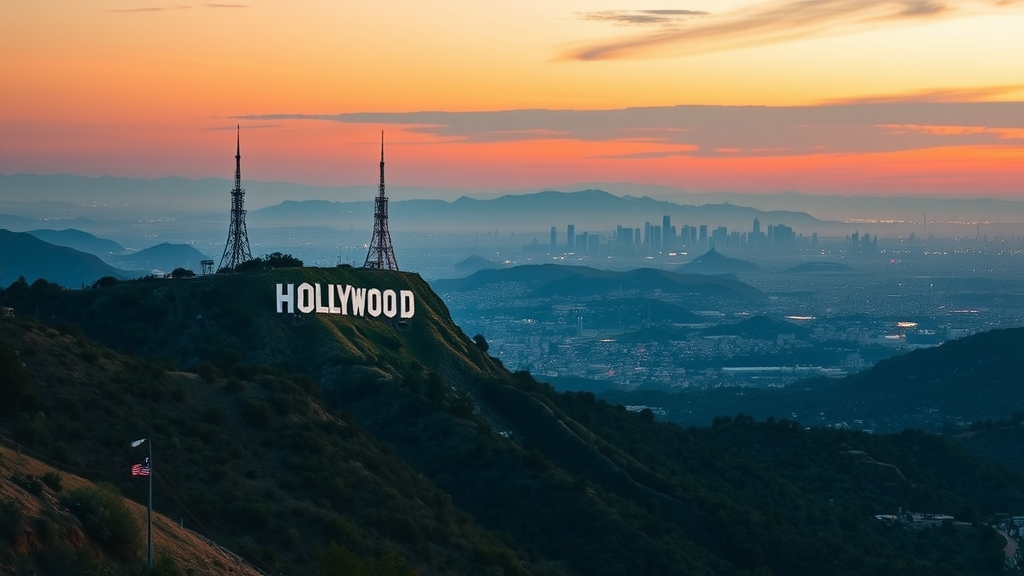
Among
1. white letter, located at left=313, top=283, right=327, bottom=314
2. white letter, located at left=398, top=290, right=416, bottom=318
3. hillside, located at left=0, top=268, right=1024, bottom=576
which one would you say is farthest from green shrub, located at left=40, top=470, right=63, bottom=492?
white letter, located at left=398, top=290, right=416, bottom=318

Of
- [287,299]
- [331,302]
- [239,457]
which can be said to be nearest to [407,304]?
[331,302]

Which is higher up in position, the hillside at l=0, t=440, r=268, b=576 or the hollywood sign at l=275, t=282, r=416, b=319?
the hollywood sign at l=275, t=282, r=416, b=319

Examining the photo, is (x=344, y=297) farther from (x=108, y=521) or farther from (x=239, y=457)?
(x=108, y=521)

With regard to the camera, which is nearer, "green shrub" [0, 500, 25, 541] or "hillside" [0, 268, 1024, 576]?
"green shrub" [0, 500, 25, 541]

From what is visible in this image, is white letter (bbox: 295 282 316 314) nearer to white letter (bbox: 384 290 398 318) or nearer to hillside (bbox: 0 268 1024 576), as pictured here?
hillside (bbox: 0 268 1024 576)

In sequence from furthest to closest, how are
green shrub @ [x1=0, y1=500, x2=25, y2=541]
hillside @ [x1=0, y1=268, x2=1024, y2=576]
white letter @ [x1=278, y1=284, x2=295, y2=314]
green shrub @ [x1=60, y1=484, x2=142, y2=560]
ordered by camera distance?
1. white letter @ [x1=278, y1=284, x2=295, y2=314]
2. hillside @ [x1=0, y1=268, x2=1024, y2=576]
3. green shrub @ [x1=60, y1=484, x2=142, y2=560]
4. green shrub @ [x1=0, y1=500, x2=25, y2=541]

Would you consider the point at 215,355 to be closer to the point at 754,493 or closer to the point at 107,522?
the point at 754,493

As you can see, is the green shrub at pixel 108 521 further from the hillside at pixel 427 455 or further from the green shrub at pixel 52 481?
the hillside at pixel 427 455
